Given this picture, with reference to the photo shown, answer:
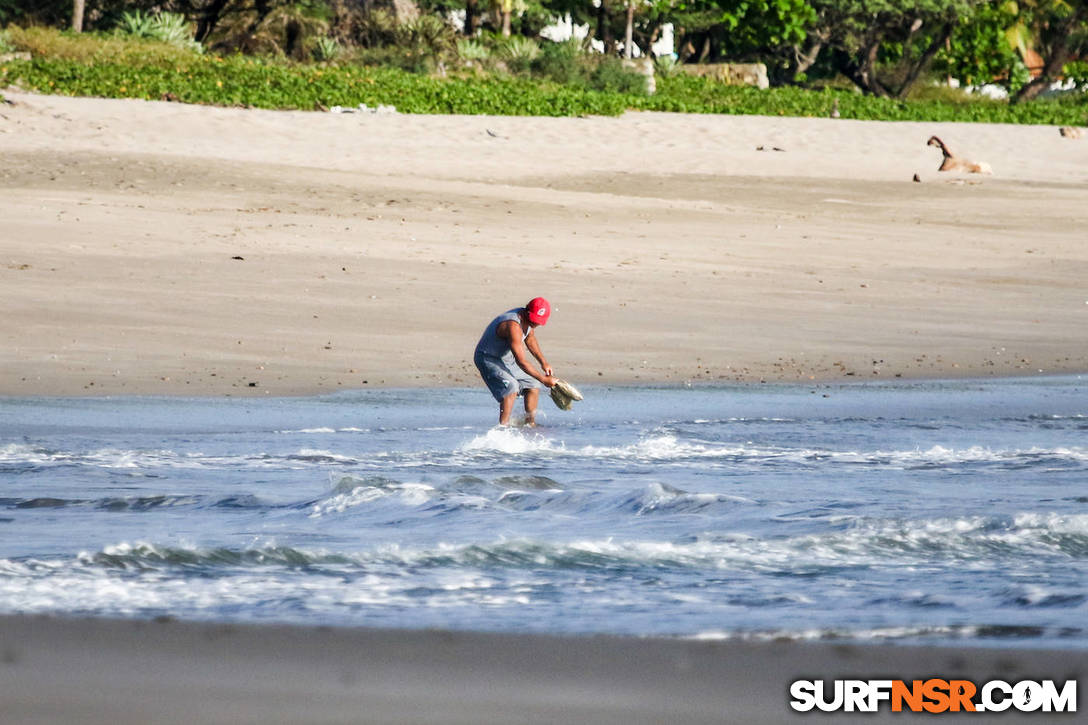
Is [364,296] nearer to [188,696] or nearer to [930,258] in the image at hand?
[930,258]

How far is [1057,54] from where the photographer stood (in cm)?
A: 5791

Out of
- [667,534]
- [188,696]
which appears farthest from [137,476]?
[188,696]

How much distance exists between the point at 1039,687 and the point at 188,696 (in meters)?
2.34

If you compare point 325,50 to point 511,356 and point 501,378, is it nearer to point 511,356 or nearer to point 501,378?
point 511,356

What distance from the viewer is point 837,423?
11.1 meters

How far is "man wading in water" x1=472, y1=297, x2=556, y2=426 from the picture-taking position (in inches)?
439

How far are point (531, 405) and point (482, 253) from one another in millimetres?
7073

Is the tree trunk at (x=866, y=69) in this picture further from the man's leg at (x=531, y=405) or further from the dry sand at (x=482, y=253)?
the man's leg at (x=531, y=405)

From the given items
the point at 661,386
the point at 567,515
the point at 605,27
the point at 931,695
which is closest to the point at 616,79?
the point at 605,27

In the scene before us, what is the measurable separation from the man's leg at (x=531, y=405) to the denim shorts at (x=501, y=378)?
0.13 ft

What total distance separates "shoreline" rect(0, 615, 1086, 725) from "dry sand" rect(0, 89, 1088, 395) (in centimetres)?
706

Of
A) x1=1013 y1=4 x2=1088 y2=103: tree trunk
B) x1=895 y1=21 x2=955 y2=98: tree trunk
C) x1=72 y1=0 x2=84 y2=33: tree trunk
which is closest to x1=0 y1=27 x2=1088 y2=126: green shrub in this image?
x1=72 y1=0 x2=84 y2=33: tree trunk

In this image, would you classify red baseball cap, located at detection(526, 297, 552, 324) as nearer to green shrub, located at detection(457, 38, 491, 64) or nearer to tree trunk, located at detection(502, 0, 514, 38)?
green shrub, located at detection(457, 38, 491, 64)

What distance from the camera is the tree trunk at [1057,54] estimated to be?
57000 mm
